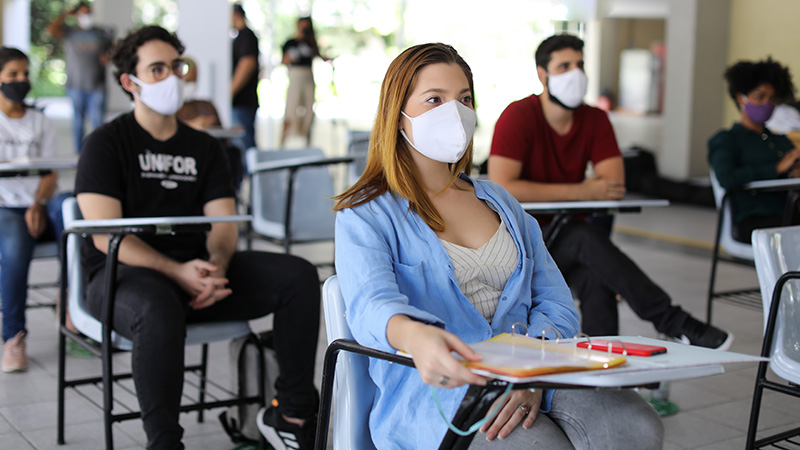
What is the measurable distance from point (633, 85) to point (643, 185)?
498 centimetres

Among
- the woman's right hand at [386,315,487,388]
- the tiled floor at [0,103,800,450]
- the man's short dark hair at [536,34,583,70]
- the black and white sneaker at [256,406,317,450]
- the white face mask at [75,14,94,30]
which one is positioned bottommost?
the tiled floor at [0,103,800,450]

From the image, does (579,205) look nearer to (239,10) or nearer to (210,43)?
(210,43)

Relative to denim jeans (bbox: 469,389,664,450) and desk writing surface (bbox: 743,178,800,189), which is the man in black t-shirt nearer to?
denim jeans (bbox: 469,389,664,450)

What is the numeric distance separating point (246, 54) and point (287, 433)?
474 cm

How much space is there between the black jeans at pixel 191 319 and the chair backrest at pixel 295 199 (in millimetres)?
1532

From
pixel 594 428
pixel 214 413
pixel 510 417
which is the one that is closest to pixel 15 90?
pixel 214 413

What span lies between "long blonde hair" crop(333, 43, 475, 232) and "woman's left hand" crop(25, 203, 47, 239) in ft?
7.07

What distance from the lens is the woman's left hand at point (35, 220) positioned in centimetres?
329

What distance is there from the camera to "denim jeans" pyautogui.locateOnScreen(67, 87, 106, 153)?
28.4ft

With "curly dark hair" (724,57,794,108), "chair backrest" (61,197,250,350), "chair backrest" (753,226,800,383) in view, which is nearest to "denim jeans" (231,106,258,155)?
"curly dark hair" (724,57,794,108)

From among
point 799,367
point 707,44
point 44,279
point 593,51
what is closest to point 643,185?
point 707,44

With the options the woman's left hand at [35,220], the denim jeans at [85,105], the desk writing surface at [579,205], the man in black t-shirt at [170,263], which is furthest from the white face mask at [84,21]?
the desk writing surface at [579,205]

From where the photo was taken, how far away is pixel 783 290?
6.88ft

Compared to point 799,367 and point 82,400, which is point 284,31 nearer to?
point 82,400
